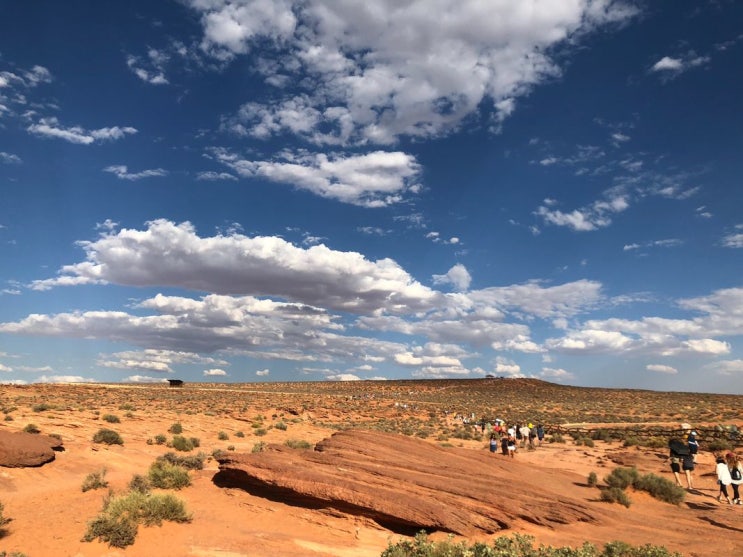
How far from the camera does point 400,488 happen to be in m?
13.2

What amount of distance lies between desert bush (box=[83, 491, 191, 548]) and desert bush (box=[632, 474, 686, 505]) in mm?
16368

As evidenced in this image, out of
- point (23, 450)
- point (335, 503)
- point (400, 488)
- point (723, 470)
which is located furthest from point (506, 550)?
point (23, 450)

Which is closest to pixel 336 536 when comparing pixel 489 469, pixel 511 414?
pixel 489 469

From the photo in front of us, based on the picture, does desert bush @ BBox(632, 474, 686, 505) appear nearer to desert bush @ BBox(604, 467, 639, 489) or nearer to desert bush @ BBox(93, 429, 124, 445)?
desert bush @ BBox(604, 467, 639, 489)

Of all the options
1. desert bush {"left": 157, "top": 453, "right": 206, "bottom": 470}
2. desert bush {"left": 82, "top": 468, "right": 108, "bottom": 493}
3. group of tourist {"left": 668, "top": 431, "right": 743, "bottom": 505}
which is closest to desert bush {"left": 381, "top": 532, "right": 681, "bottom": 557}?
group of tourist {"left": 668, "top": 431, "right": 743, "bottom": 505}

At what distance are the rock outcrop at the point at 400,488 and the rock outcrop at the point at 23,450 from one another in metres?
7.94

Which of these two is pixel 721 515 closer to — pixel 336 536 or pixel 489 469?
pixel 489 469

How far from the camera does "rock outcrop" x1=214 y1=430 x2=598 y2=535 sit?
11.8 m

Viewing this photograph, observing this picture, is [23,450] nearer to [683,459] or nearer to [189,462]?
[189,462]

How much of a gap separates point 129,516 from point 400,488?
281 inches

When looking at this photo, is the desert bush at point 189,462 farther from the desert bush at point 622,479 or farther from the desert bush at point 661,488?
the desert bush at point 661,488

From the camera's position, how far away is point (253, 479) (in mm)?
14102

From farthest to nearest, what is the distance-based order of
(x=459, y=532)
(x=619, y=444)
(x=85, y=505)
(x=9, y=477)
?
(x=619, y=444)
(x=9, y=477)
(x=85, y=505)
(x=459, y=532)

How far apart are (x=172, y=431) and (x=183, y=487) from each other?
1586cm
